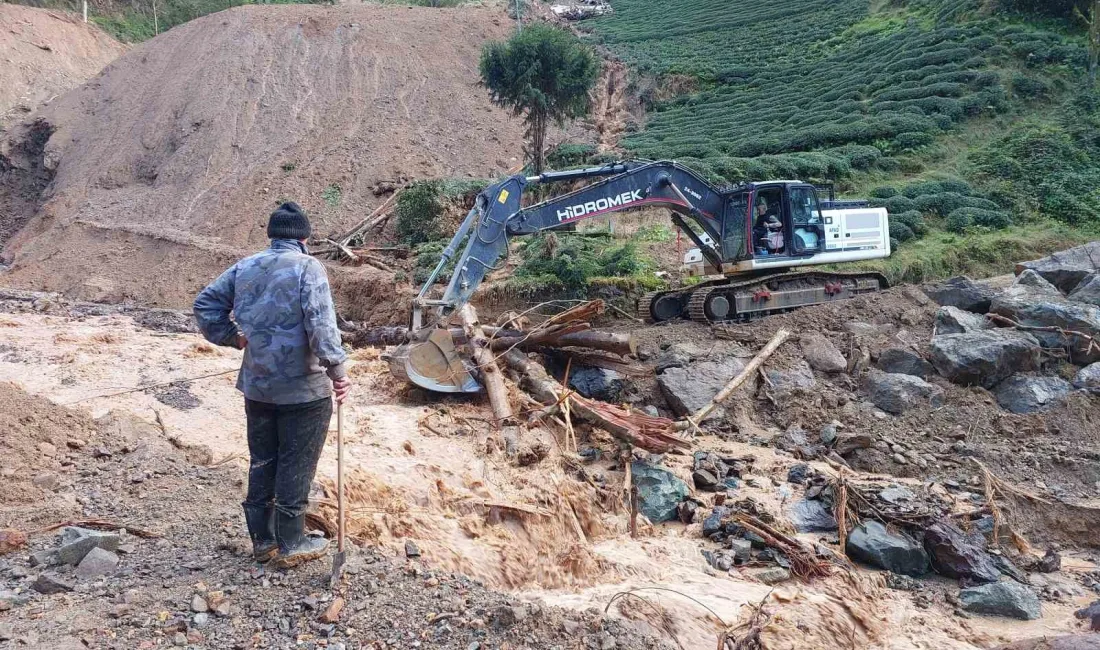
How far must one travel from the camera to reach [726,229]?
11539 mm

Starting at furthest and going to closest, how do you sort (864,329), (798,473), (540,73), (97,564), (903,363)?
(540,73), (864,329), (903,363), (798,473), (97,564)

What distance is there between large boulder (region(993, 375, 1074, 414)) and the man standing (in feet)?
27.2

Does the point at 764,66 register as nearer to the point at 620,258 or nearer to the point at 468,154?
the point at 468,154

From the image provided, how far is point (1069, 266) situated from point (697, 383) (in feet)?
23.5

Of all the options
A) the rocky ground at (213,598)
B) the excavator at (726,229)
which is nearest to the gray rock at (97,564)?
the rocky ground at (213,598)

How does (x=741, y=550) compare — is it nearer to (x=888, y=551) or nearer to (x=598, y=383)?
(x=888, y=551)

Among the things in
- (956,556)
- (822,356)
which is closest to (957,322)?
(822,356)

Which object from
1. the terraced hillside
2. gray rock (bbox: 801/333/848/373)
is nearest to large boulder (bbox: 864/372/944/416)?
gray rock (bbox: 801/333/848/373)

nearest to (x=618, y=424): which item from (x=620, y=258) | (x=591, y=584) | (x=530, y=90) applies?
(x=591, y=584)

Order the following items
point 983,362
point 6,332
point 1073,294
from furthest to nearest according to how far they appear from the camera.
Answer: point 1073,294 < point 983,362 < point 6,332

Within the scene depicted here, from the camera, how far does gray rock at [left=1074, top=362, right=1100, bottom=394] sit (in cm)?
901

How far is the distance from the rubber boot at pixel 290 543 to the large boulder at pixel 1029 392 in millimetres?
8297

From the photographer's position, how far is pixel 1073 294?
11.2 metres

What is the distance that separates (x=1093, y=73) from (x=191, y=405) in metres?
26.0
